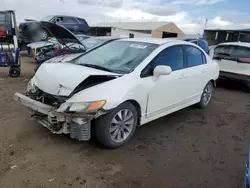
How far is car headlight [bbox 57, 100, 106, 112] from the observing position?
2960 millimetres

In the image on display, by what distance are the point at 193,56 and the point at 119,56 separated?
177 centimetres

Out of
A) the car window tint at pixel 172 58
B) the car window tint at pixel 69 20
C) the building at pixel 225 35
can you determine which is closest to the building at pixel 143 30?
the building at pixel 225 35

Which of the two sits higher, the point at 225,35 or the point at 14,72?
the point at 225,35

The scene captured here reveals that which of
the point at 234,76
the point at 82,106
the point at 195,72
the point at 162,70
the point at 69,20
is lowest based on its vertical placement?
the point at 234,76

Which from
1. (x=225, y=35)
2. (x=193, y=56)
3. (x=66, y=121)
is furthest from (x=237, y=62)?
(x=225, y=35)

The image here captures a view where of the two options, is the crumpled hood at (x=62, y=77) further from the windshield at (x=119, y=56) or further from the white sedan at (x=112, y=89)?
the windshield at (x=119, y=56)

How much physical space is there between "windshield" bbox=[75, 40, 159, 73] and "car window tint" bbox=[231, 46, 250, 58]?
4.76m

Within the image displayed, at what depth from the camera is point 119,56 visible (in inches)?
158

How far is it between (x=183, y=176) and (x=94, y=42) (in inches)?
283

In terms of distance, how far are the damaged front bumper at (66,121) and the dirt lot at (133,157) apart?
1.08 ft

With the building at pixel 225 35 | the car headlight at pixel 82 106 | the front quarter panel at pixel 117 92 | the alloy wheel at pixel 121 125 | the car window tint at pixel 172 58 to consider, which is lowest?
the alloy wheel at pixel 121 125

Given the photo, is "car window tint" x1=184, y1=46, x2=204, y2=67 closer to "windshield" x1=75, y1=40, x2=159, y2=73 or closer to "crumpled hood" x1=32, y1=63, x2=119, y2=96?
"windshield" x1=75, y1=40, x2=159, y2=73

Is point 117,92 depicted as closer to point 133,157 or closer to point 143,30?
point 133,157

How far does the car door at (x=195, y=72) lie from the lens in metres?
4.65
